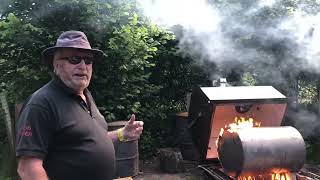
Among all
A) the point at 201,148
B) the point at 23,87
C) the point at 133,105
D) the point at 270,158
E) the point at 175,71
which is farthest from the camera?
the point at 175,71

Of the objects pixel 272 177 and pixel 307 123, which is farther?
pixel 307 123

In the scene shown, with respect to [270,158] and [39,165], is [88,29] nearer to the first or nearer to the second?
[270,158]

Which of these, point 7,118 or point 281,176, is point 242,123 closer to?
point 281,176

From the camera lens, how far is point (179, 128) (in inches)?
341

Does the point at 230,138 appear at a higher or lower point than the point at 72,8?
lower

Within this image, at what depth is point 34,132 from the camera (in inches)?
91.9

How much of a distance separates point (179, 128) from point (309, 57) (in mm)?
3183

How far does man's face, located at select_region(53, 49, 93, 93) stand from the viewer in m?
2.65

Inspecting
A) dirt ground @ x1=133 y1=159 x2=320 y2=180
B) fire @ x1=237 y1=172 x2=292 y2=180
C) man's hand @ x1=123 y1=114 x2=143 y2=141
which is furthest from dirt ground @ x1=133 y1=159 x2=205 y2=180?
man's hand @ x1=123 y1=114 x2=143 y2=141

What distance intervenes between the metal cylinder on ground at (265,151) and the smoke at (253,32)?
124 inches

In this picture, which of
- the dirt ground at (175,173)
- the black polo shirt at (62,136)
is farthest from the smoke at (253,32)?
the black polo shirt at (62,136)

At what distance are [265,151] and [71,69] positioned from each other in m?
3.23

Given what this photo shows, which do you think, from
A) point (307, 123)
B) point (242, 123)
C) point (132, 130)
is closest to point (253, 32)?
point (307, 123)

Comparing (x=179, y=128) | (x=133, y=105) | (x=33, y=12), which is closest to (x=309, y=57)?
(x=179, y=128)
